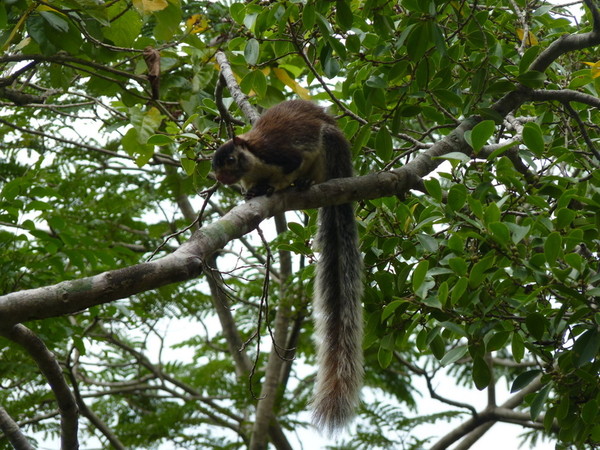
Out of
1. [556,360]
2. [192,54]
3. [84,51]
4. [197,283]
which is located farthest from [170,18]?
[197,283]

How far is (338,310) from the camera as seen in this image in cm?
383

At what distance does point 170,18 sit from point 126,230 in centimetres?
372

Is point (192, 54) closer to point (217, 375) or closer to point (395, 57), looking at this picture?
point (395, 57)

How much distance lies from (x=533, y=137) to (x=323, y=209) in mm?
1453

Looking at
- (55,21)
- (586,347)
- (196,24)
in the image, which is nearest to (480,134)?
(586,347)

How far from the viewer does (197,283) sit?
289 inches

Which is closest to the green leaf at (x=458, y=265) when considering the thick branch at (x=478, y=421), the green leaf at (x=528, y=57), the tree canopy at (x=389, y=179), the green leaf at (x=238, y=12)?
the tree canopy at (x=389, y=179)

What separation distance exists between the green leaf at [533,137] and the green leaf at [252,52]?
1265 millimetres

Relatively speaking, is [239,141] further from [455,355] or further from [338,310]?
[455,355]

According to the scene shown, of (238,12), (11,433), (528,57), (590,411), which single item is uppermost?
(238,12)

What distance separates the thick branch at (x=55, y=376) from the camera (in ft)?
8.46

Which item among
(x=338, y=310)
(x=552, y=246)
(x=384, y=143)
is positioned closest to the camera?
(x=552, y=246)

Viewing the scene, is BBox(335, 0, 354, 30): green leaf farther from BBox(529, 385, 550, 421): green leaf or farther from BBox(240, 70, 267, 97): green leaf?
BBox(529, 385, 550, 421): green leaf

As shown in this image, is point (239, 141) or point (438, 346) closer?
point (438, 346)
